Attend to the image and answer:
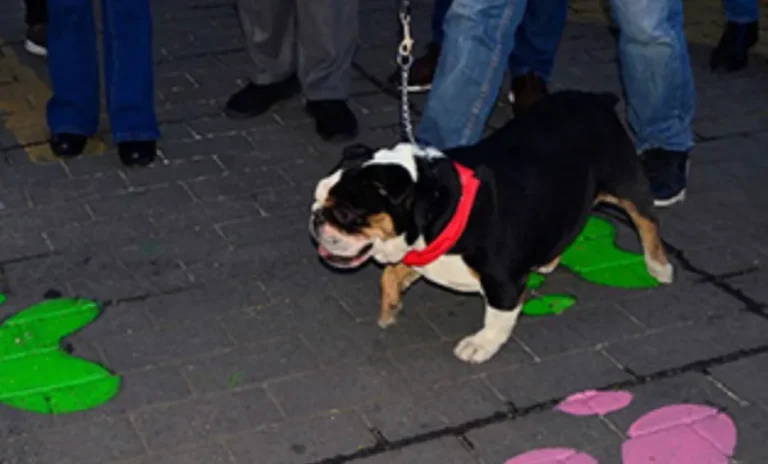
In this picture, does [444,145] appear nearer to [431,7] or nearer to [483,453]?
[483,453]

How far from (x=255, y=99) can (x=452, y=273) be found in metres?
2.51

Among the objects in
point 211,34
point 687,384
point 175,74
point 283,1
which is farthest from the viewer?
point 211,34

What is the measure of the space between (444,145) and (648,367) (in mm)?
1271

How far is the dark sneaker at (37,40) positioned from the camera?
721 centimetres

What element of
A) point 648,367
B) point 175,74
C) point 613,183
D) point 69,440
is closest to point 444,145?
point 613,183

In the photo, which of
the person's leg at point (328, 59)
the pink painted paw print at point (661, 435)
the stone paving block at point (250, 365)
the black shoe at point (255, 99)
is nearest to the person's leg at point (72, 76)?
the black shoe at point (255, 99)

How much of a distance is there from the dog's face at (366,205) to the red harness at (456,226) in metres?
0.09

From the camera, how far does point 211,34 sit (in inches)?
298

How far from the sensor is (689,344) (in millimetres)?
4219

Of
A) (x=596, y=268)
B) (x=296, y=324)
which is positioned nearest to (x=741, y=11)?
(x=596, y=268)

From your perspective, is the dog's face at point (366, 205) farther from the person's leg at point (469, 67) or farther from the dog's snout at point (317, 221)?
the person's leg at point (469, 67)

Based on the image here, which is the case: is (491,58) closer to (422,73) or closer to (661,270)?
(661,270)

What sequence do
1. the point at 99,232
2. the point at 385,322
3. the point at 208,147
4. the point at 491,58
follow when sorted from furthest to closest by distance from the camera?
the point at 208,147 → the point at 99,232 → the point at 491,58 → the point at 385,322

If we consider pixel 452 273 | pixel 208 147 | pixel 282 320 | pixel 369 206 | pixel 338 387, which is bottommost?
pixel 208 147
